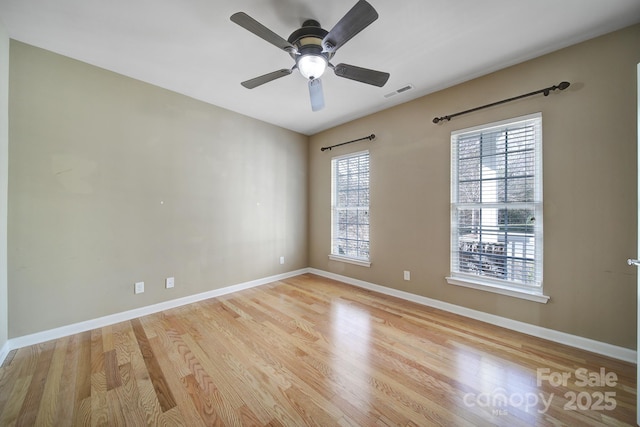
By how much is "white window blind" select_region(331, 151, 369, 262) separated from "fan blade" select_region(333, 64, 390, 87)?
1766 millimetres

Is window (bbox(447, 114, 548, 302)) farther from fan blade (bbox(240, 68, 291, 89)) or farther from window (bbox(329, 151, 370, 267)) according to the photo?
fan blade (bbox(240, 68, 291, 89))

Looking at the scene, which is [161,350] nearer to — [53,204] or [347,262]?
[53,204]

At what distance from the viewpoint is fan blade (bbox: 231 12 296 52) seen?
1451mm

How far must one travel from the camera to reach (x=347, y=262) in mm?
4047

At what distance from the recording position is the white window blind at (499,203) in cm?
237

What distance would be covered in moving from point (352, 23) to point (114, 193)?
9.26ft

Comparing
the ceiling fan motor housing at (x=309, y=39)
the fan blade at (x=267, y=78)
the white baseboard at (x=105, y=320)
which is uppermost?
the ceiling fan motor housing at (x=309, y=39)

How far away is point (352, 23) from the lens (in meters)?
1.49

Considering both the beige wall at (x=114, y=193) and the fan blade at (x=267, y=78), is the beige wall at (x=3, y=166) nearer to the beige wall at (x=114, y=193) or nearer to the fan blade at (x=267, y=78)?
the beige wall at (x=114, y=193)

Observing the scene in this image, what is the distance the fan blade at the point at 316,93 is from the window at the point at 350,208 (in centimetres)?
157

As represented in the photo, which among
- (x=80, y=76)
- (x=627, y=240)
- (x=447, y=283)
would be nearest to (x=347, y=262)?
(x=447, y=283)

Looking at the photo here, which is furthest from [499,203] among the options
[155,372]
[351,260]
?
[155,372]

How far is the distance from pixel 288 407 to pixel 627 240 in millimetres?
2883

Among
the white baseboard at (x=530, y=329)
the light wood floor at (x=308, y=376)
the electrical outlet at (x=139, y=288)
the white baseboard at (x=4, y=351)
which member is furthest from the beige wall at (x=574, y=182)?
the white baseboard at (x=4, y=351)
